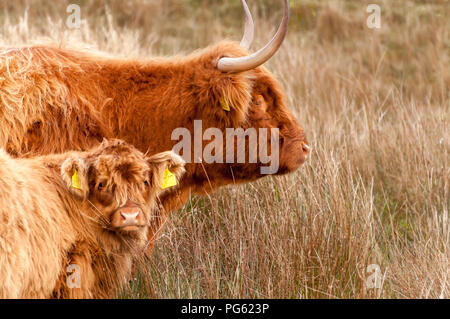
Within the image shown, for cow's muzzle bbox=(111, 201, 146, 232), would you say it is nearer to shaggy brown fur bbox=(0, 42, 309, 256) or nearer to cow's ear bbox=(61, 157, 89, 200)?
cow's ear bbox=(61, 157, 89, 200)

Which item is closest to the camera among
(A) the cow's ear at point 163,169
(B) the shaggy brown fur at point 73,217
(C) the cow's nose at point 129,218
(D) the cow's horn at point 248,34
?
(B) the shaggy brown fur at point 73,217

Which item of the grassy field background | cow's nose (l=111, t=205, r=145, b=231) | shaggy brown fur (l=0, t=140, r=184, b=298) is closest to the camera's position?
shaggy brown fur (l=0, t=140, r=184, b=298)

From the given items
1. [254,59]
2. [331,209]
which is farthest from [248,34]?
[331,209]

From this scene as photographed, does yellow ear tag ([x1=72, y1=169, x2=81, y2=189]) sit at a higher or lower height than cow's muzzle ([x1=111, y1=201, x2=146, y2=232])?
higher

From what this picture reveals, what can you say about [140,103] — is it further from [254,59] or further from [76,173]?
[76,173]

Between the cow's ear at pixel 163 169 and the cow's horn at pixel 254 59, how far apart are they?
→ 102cm

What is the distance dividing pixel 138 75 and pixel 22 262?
189 centimetres

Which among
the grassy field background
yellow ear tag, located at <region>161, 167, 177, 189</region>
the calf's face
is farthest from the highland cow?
the calf's face

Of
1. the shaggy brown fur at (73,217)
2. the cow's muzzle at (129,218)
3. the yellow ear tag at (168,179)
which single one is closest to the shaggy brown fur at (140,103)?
the shaggy brown fur at (73,217)

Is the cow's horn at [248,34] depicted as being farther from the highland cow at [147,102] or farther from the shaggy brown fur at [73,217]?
the shaggy brown fur at [73,217]

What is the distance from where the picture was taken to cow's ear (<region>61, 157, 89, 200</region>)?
3476 millimetres

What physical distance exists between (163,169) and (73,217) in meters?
0.54

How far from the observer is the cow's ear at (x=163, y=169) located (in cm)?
367

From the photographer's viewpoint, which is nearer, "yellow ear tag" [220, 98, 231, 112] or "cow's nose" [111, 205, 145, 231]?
"cow's nose" [111, 205, 145, 231]
